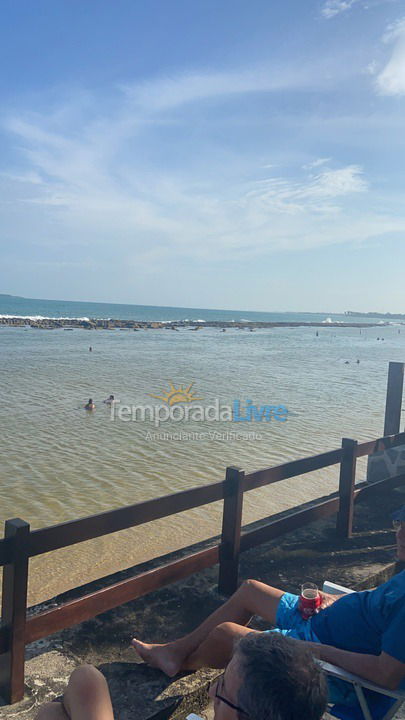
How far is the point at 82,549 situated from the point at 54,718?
4.31 m

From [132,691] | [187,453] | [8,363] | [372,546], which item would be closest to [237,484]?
[132,691]

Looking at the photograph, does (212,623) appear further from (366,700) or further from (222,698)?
(222,698)

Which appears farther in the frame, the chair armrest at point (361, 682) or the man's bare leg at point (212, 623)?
the man's bare leg at point (212, 623)

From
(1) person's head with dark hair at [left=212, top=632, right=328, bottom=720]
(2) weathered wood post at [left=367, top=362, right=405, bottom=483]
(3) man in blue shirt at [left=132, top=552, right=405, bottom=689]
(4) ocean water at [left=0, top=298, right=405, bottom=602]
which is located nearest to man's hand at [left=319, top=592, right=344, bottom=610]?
(3) man in blue shirt at [left=132, top=552, right=405, bottom=689]

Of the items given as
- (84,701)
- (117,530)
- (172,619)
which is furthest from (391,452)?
(84,701)

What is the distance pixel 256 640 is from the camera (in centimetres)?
154

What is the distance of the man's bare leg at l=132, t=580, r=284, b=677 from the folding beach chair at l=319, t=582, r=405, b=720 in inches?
21.9

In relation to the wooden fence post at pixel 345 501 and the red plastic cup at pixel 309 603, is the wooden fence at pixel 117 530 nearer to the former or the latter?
the wooden fence post at pixel 345 501

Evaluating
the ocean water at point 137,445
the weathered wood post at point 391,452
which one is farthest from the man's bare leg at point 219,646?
the weathered wood post at point 391,452

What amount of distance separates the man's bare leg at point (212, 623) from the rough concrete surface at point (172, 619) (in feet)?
A: 0.30

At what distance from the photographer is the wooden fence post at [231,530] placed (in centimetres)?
372

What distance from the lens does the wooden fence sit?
103 inches

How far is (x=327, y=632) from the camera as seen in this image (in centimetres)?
256

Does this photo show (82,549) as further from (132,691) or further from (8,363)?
(8,363)
